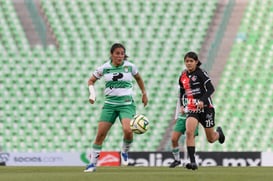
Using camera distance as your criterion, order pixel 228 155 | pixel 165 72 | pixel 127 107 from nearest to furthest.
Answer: pixel 127 107 < pixel 228 155 < pixel 165 72

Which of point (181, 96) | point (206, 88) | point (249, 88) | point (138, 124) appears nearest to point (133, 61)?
point (249, 88)

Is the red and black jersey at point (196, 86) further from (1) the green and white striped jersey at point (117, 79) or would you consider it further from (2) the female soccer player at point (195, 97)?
(1) the green and white striped jersey at point (117, 79)

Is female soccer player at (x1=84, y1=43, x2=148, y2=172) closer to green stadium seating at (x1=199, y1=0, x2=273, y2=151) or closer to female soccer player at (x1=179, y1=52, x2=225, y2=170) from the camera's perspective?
female soccer player at (x1=179, y1=52, x2=225, y2=170)

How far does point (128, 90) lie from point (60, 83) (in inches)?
429

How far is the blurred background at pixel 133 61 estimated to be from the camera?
2339cm

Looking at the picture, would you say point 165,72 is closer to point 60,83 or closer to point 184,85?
point 60,83

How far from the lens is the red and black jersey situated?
13.7 m

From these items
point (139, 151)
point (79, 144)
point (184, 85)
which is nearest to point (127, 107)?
point (184, 85)

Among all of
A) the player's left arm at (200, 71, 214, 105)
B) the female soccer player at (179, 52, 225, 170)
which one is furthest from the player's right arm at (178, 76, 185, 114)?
the player's left arm at (200, 71, 214, 105)

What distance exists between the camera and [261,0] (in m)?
26.1

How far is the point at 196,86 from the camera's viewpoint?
546 inches

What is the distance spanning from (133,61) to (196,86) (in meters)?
11.1

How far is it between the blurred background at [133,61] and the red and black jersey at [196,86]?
9.16 metres

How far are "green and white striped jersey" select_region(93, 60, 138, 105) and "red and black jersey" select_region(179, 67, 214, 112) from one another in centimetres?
102
